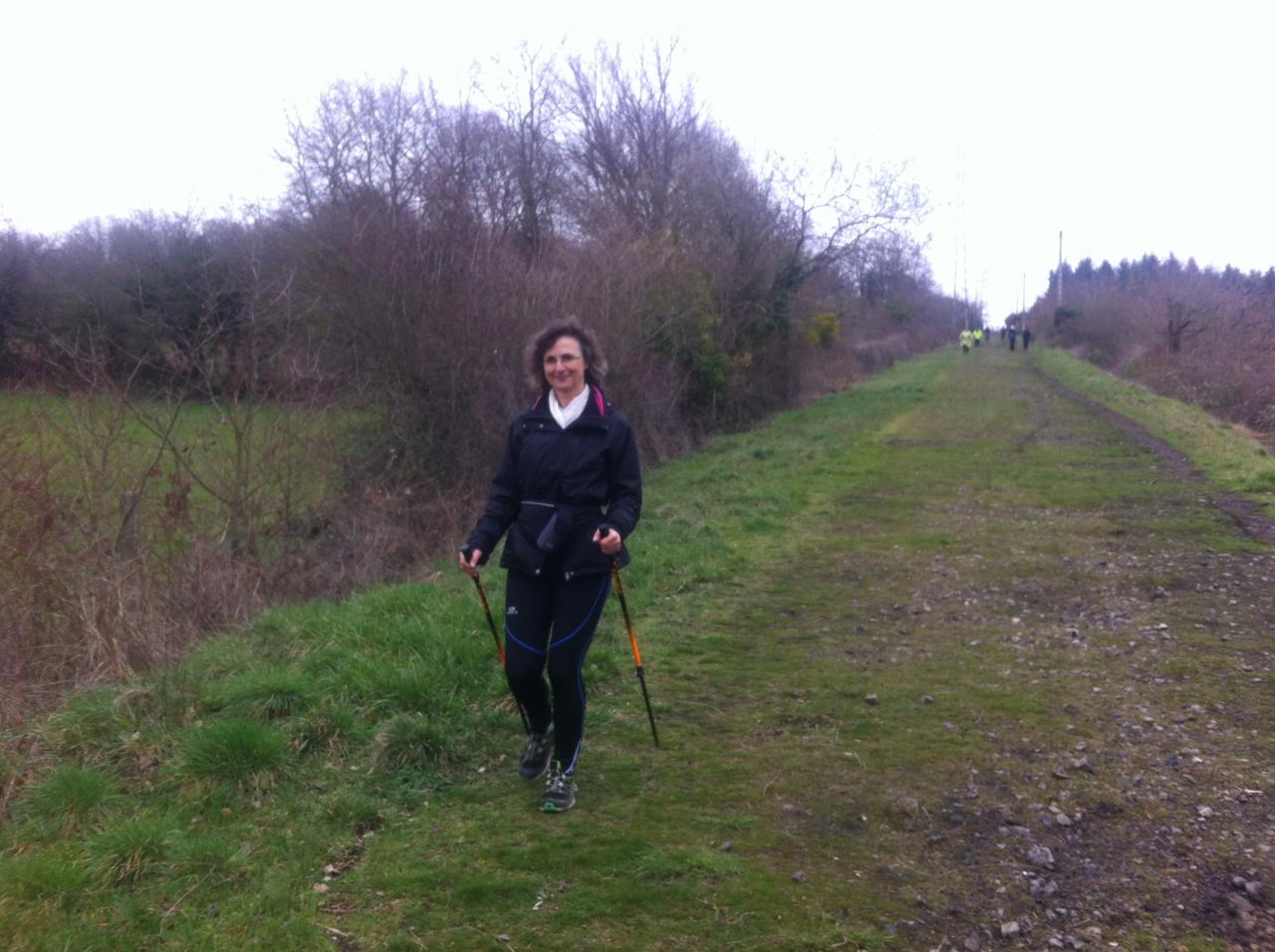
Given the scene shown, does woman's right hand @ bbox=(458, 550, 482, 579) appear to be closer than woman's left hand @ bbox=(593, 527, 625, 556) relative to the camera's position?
No

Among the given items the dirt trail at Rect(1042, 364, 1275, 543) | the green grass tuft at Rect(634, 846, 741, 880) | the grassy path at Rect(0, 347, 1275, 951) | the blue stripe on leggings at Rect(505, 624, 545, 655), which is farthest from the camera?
the dirt trail at Rect(1042, 364, 1275, 543)

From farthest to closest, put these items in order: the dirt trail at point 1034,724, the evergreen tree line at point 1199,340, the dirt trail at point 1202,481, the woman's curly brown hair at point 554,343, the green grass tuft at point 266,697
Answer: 1. the evergreen tree line at point 1199,340
2. the dirt trail at point 1202,481
3. the green grass tuft at point 266,697
4. the woman's curly brown hair at point 554,343
5. the dirt trail at point 1034,724

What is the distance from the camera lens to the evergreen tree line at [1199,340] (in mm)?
24109

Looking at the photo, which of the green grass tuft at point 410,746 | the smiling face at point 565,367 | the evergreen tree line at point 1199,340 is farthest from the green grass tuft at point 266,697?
the evergreen tree line at point 1199,340

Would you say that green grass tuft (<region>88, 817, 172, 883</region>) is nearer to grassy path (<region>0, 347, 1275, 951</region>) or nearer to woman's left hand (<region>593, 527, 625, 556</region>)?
grassy path (<region>0, 347, 1275, 951</region>)

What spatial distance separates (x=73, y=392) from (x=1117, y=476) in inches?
499

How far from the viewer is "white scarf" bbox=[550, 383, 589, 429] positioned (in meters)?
4.82

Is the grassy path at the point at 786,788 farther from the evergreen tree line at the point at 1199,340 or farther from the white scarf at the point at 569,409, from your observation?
the evergreen tree line at the point at 1199,340

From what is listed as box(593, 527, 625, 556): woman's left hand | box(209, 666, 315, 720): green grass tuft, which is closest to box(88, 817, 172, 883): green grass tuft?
box(209, 666, 315, 720): green grass tuft

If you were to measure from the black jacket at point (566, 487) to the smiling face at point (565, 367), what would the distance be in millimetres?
81

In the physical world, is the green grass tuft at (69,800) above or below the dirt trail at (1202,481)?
below

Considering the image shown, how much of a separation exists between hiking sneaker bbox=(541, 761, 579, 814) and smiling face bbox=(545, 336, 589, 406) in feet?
5.63

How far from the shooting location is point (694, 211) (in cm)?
2522

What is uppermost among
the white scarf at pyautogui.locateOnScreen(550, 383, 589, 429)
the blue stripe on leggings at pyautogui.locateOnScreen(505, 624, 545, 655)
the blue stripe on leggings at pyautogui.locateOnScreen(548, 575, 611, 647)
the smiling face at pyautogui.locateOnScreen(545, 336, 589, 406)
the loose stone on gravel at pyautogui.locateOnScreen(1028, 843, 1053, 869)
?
the smiling face at pyautogui.locateOnScreen(545, 336, 589, 406)
